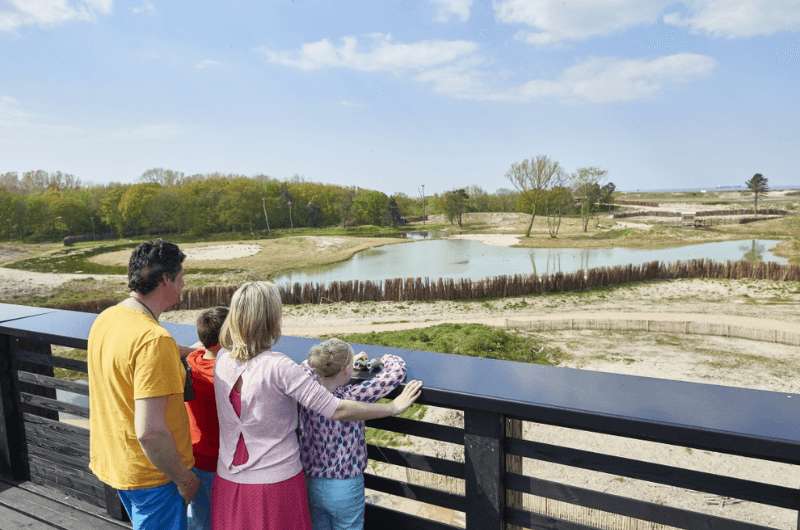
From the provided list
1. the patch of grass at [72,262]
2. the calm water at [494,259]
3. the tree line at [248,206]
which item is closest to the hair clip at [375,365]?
the calm water at [494,259]

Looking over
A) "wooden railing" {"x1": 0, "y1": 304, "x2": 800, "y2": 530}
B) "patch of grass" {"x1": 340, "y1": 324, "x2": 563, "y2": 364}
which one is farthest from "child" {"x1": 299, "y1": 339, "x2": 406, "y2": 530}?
"patch of grass" {"x1": 340, "y1": 324, "x2": 563, "y2": 364}

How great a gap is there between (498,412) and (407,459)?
401mm

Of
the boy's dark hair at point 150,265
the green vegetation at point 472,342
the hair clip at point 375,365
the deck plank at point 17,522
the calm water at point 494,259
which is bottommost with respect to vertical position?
the calm water at point 494,259

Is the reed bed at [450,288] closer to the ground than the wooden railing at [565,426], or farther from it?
closer to the ground

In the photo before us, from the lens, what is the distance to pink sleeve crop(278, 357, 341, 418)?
1422 millimetres

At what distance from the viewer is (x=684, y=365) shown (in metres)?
9.77

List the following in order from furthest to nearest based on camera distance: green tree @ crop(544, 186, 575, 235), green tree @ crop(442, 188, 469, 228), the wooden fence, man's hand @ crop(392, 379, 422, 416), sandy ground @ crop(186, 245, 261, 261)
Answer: green tree @ crop(442, 188, 469, 228) → green tree @ crop(544, 186, 575, 235) → sandy ground @ crop(186, 245, 261, 261) → the wooden fence → man's hand @ crop(392, 379, 422, 416)

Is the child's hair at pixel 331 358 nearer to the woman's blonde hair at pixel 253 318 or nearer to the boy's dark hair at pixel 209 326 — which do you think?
the woman's blonde hair at pixel 253 318

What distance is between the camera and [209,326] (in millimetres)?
1699

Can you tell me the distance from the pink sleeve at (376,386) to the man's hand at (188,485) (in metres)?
0.50

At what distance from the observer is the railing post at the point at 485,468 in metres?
1.42

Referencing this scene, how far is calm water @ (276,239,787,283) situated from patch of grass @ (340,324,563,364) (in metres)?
13.9

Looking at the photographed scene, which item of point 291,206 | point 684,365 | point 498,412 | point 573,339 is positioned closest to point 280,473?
point 498,412

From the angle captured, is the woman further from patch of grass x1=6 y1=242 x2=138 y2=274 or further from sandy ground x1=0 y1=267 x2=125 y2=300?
patch of grass x1=6 y1=242 x2=138 y2=274
